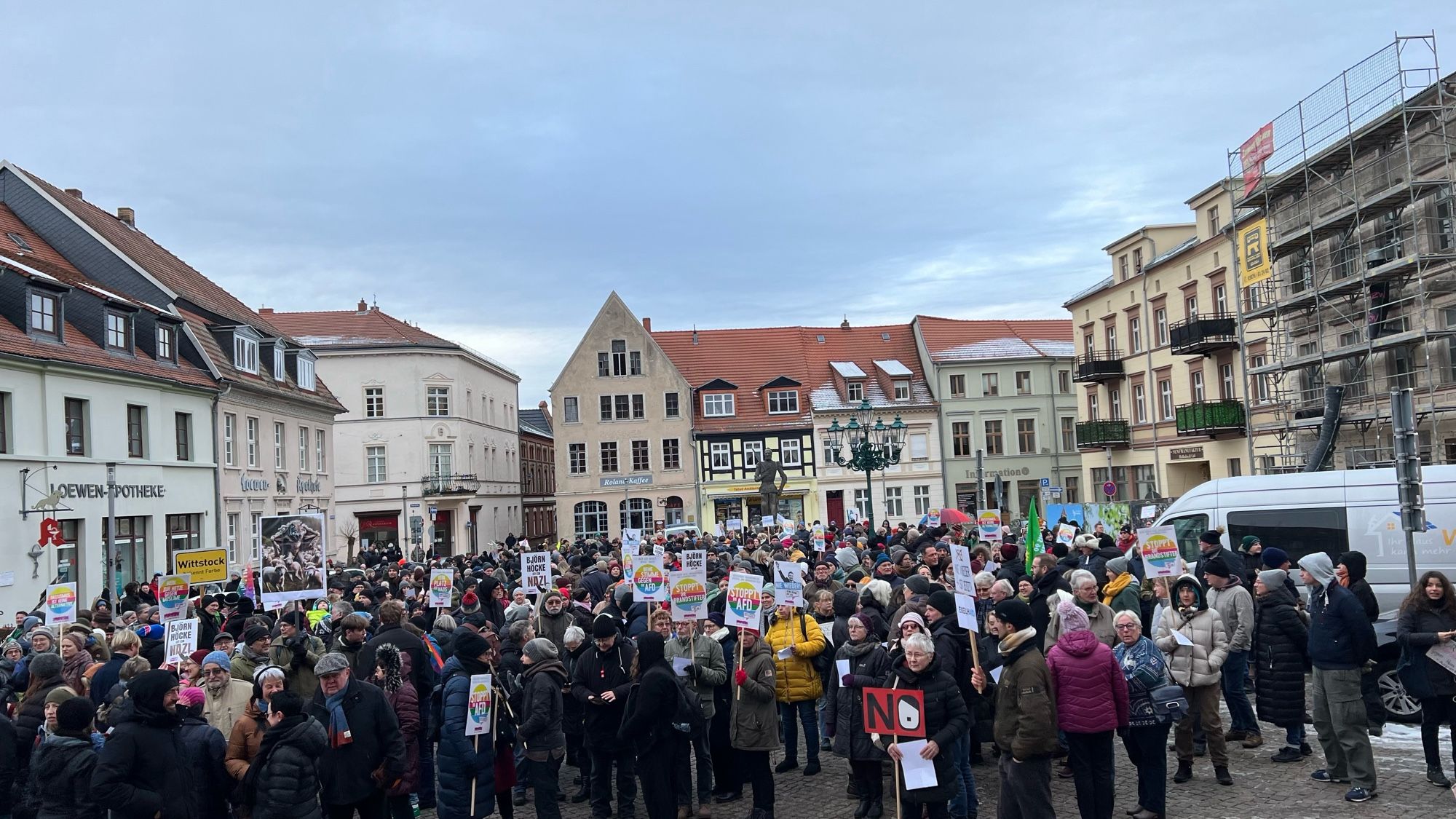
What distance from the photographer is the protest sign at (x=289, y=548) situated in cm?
1889

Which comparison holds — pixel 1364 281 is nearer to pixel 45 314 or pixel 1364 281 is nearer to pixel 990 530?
pixel 990 530

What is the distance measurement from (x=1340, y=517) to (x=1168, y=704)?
6037 millimetres

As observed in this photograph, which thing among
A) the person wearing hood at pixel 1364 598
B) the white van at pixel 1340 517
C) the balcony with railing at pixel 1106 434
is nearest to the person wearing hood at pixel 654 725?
the person wearing hood at pixel 1364 598

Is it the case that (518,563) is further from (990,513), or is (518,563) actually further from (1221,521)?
(1221,521)

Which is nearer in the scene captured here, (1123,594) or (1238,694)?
(1238,694)

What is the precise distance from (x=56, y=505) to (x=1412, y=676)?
84.7ft

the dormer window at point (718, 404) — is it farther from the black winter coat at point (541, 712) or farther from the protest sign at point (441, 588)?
the black winter coat at point (541, 712)

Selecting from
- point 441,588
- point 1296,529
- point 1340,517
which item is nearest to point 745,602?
point 441,588

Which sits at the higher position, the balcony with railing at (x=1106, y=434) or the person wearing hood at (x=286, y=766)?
the balcony with railing at (x=1106, y=434)

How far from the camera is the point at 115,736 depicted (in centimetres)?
679

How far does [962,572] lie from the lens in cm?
905

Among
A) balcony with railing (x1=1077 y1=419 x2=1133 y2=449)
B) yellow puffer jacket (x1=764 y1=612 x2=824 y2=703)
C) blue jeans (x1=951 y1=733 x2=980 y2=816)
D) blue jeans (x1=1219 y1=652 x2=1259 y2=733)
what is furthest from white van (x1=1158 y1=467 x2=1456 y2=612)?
balcony with railing (x1=1077 y1=419 x2=1133 y2=449)

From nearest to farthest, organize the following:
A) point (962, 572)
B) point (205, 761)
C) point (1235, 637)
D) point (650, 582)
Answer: point (205, 761) → point (962, 572) → point (1235, 637) → point (650, 582)

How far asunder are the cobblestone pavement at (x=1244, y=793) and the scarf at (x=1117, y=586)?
1.52 m
